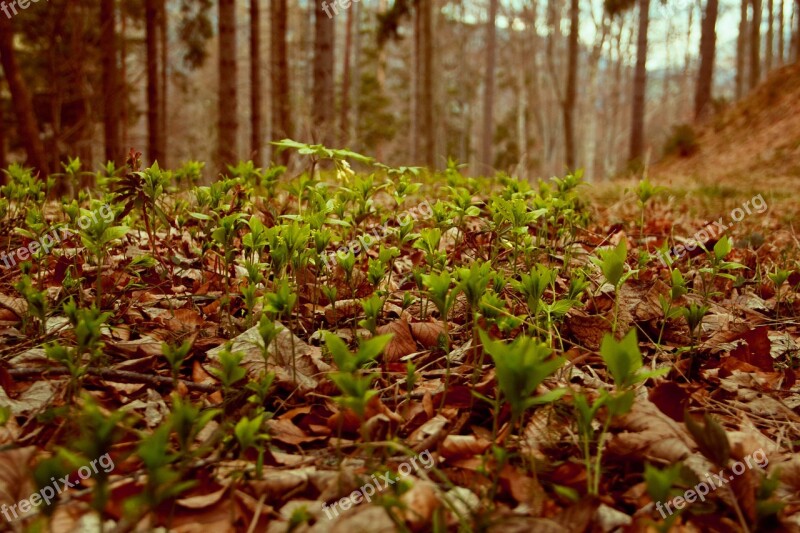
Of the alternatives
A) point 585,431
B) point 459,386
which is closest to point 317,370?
point 459,386

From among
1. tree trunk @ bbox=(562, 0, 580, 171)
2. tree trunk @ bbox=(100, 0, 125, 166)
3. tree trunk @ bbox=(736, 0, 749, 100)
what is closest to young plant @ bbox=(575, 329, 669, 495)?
tree trunk @ bbox=(100, 0, 125, 166)

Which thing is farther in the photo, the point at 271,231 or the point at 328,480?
the point at 271,231

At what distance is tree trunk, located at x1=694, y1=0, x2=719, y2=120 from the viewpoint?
1312 centimetres

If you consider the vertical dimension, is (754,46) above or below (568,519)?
above

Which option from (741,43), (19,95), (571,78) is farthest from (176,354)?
(741,43)

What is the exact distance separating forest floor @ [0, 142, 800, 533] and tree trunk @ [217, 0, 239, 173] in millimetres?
5707

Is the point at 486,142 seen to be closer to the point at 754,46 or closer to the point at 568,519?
the point at 754,46

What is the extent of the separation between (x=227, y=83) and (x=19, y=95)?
9.13 feet

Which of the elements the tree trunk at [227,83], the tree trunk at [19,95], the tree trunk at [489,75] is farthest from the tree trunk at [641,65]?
the tree trunk at [19,95]

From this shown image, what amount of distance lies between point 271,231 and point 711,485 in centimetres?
155

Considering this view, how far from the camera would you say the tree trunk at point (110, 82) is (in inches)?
345

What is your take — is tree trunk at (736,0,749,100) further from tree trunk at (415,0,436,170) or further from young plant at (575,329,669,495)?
young plant at (575,329,669,495)

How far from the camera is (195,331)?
6.69ft

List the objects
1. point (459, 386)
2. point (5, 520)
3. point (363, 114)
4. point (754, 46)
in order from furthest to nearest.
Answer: point (363, 114)
point (754, 46)
point (459, 386)
point (5, 520)
